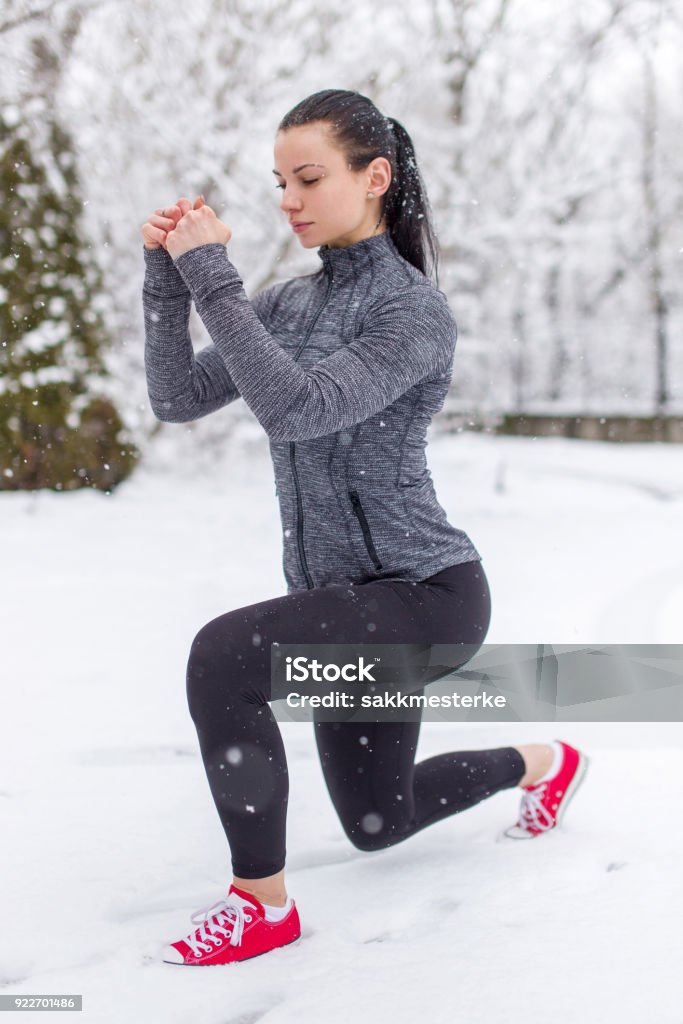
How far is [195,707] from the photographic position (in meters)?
1.65

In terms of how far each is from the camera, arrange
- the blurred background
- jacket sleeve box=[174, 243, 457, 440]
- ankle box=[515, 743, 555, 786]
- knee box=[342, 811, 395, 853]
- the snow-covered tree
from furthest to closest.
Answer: the blurred background < the snow-covered tree < ankle box=[515, 743, 555, 786] < knee box=[342, 811, 395, 853] < jacket sleeve box=[174, 243, 457, 440]

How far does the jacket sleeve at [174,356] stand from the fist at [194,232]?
0.17 meters

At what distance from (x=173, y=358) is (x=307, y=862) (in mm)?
1229

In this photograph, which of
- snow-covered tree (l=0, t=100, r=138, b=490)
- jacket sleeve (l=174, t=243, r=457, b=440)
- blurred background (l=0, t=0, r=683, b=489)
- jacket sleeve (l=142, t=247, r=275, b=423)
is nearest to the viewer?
jacket sleeve (l=174, t=243, r=457, b=440)

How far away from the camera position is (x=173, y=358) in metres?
1.83

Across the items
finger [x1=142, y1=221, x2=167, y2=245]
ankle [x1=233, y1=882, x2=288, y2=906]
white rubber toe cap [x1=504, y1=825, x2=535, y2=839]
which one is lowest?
white rubber toe cap [x1=504, y1=825, x2=535, y2=839]

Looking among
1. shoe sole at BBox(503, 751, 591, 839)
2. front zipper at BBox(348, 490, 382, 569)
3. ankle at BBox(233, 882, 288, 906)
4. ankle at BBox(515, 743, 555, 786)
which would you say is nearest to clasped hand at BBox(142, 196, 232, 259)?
front zipper at BBox(348, 490, 382, 569)

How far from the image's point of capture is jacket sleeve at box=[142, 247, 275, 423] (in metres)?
1.77

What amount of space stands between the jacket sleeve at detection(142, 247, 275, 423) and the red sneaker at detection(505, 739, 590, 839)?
124 centimetres

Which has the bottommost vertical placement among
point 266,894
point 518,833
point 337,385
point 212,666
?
point 518,833

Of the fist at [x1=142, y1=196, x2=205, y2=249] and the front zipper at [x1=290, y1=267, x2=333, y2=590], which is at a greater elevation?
the fist at [x1=142, y1=196, x2=205, y2=249]

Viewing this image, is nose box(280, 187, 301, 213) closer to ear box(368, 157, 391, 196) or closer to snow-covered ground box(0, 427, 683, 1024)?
ear box(368, 157, 391, 196)

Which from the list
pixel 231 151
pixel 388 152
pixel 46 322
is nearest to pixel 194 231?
pixel 388 152

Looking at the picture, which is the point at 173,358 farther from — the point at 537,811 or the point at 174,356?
the point at 537,811
